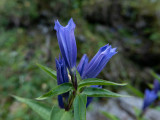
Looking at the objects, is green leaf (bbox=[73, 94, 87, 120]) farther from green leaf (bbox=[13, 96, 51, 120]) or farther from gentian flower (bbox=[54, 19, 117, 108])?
green leaf (bbox=[13, 96, 51, 120])

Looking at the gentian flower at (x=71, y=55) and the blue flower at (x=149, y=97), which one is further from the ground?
the gentian flower at (x=71, y=55)

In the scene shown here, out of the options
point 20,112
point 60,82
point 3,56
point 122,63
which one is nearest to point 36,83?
point 20,112

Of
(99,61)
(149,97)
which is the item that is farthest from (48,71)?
(149,97)

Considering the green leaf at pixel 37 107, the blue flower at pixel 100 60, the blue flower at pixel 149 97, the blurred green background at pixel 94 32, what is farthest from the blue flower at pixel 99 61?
the blurred green background at pixel 94 32

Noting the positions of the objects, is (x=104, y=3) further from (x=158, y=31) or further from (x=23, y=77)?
(x=23, y=77)

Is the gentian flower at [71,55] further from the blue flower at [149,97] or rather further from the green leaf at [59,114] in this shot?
the blue flower at [149,97]

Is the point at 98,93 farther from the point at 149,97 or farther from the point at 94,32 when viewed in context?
the point at 94,32
